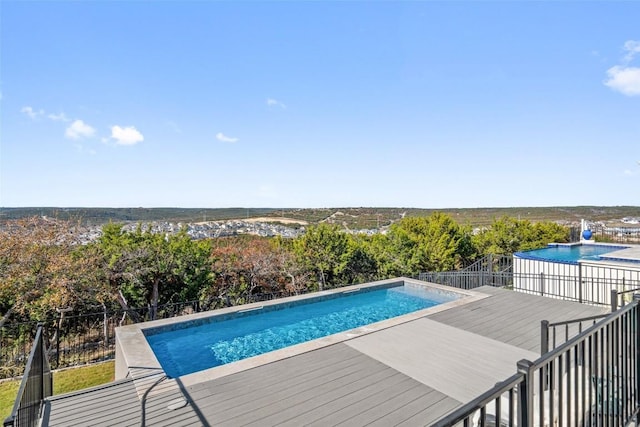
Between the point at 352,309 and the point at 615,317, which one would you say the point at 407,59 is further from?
the point at 615,317

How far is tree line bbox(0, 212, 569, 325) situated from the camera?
7695 millimetres

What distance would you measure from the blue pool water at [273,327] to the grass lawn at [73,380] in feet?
3.54

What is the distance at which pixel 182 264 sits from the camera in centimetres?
983

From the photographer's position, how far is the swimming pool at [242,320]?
16.6ft

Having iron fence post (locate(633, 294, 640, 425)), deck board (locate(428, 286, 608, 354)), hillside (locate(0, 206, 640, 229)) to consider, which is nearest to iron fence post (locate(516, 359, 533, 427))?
Result: iron fence post (locate(633, 294, 640, 425))

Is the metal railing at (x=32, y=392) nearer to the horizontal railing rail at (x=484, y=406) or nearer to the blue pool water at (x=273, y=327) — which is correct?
the blue pool water at (x=273, y=327)

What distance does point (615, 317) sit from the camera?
2.60 m

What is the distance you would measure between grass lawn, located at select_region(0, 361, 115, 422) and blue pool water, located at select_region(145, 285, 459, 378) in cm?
108

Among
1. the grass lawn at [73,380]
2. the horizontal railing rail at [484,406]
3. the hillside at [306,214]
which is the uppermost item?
the hillside at [306,214]

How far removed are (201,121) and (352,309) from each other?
36.2ft

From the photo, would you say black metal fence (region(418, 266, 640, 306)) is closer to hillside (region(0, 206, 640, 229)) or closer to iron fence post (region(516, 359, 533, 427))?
hillside (region(0, 206, 640, 229))

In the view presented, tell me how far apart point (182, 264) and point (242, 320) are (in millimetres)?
2687

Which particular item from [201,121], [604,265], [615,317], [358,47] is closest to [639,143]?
[604,265]

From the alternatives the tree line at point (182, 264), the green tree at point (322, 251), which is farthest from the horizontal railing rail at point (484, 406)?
the green tree at point (322, 251)
